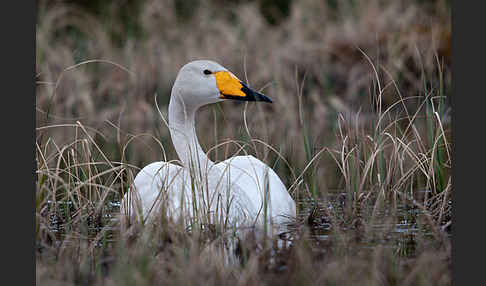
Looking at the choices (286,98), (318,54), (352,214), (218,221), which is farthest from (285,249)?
(318,54)

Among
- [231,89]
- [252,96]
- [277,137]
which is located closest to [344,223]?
[252,96]

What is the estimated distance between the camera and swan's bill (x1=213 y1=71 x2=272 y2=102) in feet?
19.4

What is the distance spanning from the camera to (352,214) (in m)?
5.70

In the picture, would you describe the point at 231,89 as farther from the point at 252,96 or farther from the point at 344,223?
the point at 344,223

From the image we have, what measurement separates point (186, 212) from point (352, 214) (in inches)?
51.6

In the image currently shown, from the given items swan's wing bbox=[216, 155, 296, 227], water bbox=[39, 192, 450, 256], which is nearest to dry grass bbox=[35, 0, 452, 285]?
water bbox=[39, 192, 450, 256]

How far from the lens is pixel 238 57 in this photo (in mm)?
11578

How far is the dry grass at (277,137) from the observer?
448cm

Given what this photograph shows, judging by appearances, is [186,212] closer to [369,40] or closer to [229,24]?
[369,40]

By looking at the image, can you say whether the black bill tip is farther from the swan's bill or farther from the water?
the water

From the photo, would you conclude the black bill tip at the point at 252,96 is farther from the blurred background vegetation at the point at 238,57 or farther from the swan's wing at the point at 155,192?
the blurred background vegetation at the point at 238,57

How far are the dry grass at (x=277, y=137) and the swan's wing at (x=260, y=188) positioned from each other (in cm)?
17

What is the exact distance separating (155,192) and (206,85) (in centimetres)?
95

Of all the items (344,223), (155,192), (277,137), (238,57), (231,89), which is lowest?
(344,223)
